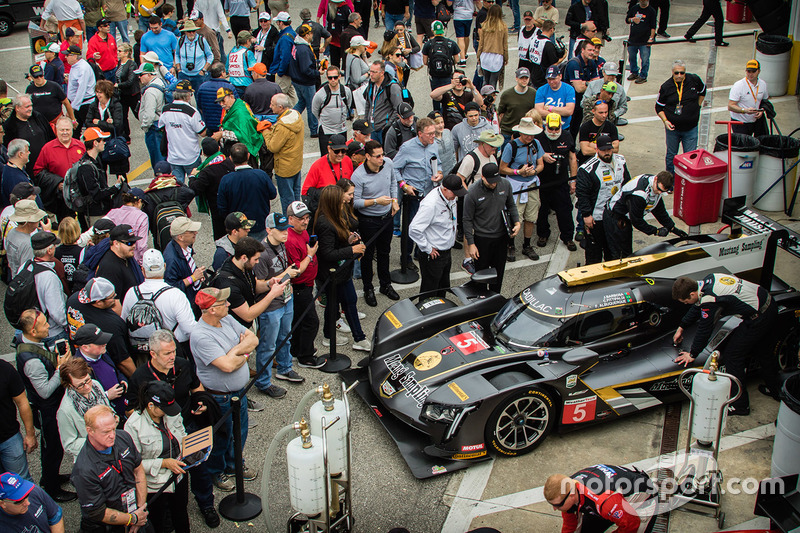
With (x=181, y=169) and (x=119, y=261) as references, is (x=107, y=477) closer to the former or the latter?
→ (x=119, y=261)

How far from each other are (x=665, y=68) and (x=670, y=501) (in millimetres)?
12659

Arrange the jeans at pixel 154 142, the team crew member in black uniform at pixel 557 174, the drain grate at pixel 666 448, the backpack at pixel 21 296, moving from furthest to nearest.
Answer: the jeans at pixel 154 142 < the team crew member in black uniform at pixel 557 174 < the backpack at pixel 21 296 < the drain grate at pixel 666 448

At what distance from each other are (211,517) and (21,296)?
2752 mm

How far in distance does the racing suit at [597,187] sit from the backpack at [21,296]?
247 inches

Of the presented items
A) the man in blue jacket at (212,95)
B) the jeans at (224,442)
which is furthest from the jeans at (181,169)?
the jeans at (224,442)

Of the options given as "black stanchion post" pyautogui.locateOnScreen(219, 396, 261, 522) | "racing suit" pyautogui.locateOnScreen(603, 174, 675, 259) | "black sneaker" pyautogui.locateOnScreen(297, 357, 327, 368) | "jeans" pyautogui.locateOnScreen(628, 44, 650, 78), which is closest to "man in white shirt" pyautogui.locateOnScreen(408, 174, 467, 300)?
"black sneaker" pyautogui.locateOnScreen(297, 357, 327, 368)

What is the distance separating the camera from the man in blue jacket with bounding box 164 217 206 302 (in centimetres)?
738

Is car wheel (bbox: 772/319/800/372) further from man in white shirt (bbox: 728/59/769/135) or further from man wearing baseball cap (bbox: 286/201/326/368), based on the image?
man in white shirt (bbox: 728/59/769/135)

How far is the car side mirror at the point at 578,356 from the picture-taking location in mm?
6941

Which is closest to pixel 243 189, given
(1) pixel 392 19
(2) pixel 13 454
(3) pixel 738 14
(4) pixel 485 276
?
(4) pixel 485 276

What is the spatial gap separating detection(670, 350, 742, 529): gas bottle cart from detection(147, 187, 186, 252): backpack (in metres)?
5.66

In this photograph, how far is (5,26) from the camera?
19.8 metres

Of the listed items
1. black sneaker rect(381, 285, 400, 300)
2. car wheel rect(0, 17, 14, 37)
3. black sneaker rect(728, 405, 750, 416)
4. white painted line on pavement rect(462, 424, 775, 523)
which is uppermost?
car wheel rect(0, 17, 14, 37)

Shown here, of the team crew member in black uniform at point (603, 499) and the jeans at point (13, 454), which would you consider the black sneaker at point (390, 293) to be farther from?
the jeans at point (13, 454)
